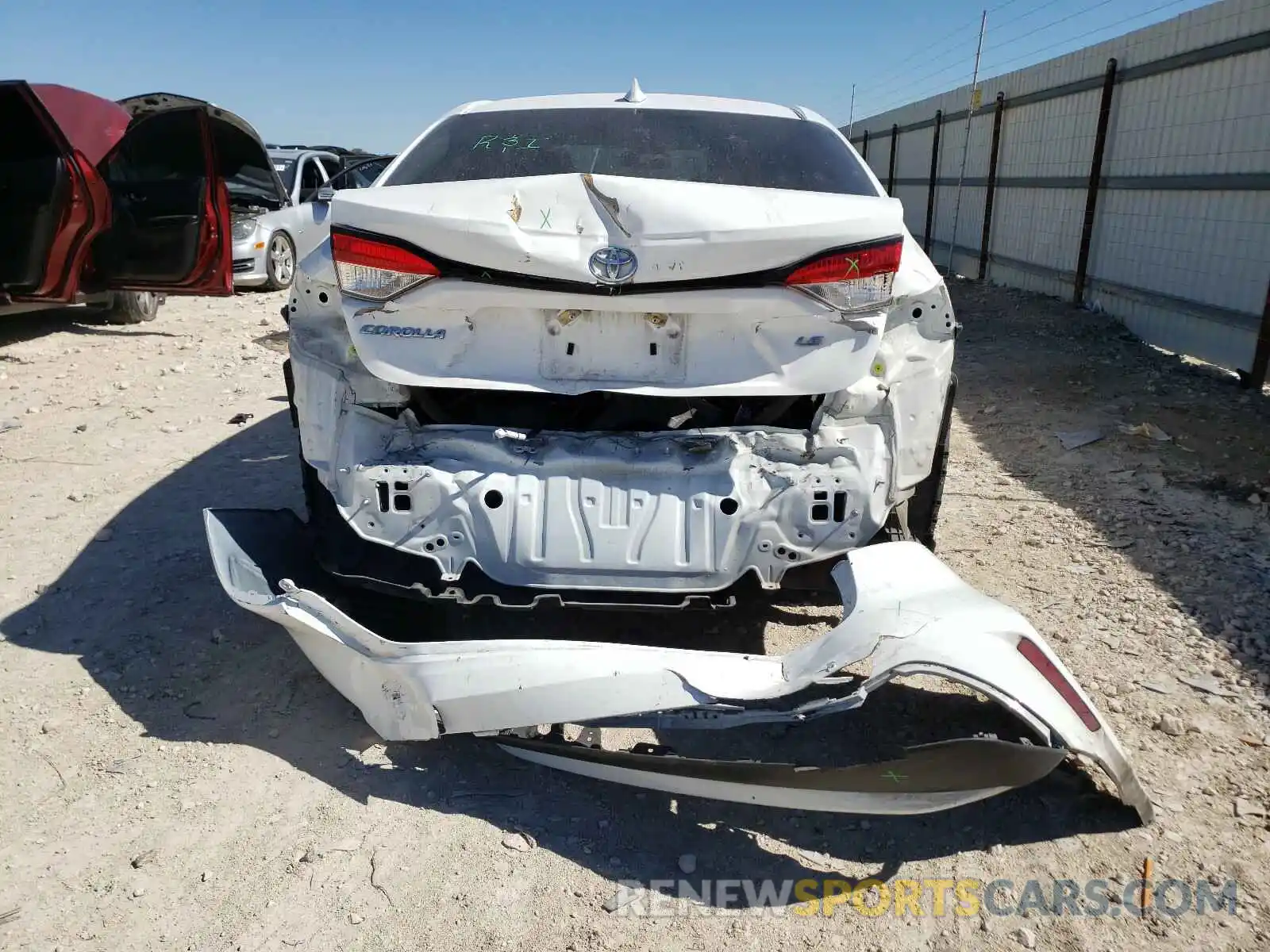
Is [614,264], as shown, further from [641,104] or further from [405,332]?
[641,104]

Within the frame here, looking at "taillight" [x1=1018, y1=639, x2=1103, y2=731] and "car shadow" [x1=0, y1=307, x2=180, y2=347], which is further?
"car shadow" [x1=0, y1=307, x2=180, y2=347]

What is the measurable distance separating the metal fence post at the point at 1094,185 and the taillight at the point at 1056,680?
8.59 meters

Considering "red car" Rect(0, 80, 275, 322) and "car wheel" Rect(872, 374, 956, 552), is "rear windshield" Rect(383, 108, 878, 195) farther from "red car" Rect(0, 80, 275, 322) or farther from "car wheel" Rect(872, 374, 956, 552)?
"red car" Rect(0, 80, 275, 322)

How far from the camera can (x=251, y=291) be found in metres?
11.9

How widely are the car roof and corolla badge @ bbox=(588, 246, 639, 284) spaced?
128cm

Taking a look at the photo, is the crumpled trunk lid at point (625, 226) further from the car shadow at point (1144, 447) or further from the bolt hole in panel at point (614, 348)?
the car shadow at point (1144, 447)

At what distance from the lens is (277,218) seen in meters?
11.3

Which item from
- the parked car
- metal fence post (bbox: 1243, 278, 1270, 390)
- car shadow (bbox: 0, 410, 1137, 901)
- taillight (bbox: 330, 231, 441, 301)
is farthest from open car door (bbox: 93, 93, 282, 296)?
metal fence post (bbox: 1243, 278, 1270, 390)

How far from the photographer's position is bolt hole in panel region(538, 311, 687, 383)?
8.46 ft

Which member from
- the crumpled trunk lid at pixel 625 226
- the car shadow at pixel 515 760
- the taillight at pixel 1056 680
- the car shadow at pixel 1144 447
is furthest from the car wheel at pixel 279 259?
the taillight at pixel 1056 680

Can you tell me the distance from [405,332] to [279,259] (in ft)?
32.8

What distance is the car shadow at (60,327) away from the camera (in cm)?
885

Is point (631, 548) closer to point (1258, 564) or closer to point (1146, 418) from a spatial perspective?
point (1258, 564)

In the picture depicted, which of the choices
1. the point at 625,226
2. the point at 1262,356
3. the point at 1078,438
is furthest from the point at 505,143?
the point at 1262,356
